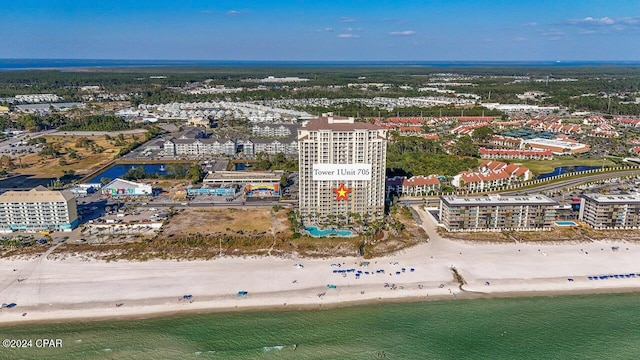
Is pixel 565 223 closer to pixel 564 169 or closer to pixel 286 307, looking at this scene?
pixel 564 169

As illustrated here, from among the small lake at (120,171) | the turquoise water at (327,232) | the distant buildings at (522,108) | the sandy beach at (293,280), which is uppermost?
the distant buildings at (522,108)

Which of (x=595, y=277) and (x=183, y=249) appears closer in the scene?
(x=595, y=277)

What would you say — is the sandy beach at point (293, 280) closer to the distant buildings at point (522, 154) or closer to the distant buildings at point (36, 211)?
the distant buildings at point (36, 211)

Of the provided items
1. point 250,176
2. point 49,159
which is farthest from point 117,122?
point 250,176

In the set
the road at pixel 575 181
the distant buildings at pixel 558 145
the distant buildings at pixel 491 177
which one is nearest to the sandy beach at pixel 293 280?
the distant buildings at pixel 491 177

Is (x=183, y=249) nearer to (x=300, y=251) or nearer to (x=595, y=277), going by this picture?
(x=300, y=251)
